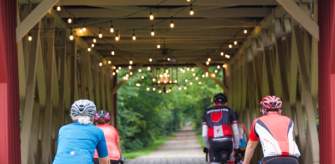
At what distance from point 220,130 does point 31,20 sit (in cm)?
304

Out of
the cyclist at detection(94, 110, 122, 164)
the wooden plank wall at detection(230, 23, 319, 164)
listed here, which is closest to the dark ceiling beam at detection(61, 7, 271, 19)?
the wooden plank wall at detection(230, 23, 319, 164)

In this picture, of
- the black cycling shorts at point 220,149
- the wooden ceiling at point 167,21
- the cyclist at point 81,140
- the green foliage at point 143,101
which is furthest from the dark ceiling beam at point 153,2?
the green foliage at point 143,101

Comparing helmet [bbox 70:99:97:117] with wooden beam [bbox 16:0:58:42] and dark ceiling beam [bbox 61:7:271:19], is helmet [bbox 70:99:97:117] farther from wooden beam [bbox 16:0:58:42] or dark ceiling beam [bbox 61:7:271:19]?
dark ceiling beam [bbox 61:7:271:19]

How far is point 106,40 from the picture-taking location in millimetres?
20844

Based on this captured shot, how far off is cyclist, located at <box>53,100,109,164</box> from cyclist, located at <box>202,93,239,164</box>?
4904 millimetres

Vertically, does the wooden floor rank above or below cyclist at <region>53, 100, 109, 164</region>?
below

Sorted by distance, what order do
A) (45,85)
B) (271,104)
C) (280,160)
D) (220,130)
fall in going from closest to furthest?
(280,160) < (271,104) < (220,130) < (45,85)

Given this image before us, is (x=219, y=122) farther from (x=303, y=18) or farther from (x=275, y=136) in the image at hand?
(x=275, y=136)

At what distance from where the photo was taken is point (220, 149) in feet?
35.0

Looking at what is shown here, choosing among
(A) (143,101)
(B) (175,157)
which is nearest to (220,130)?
(B) (175,157)

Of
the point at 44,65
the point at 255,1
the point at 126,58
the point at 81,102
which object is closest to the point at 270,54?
the point at 255,1
